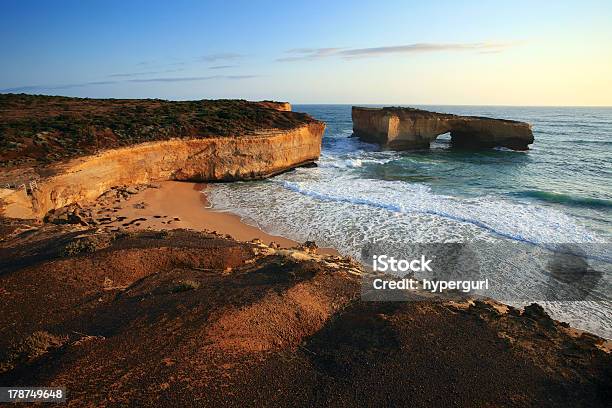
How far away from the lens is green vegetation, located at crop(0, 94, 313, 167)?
51.0 feet

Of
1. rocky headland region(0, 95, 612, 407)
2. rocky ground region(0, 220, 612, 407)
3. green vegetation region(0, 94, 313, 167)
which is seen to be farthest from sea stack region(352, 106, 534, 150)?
rocky ground region(0, 220, 612, 407)

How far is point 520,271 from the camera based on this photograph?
9922 mm

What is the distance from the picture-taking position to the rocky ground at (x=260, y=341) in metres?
4.60

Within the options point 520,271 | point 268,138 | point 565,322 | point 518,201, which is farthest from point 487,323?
point 268,138

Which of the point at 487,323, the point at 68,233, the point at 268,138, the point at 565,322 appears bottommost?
the point at 565,322

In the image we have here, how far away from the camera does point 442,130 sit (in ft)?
117

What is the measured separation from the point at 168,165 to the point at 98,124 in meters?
4.11

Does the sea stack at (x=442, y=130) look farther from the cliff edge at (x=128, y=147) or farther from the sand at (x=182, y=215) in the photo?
the sand at (x=182, y=215)

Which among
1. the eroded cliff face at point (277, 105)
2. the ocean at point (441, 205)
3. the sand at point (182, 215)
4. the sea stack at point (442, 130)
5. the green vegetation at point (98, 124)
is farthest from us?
the sea stack at point (442, 130)

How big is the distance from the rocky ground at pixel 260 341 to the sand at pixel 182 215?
422 centimetres

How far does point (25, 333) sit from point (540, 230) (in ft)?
46.9

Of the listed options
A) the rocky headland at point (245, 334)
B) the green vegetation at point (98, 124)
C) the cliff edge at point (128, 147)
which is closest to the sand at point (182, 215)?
the cliff edge at point (128, 147)

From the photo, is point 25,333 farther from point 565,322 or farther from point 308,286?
point 565,322

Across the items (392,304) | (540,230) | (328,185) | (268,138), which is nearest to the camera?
(392,304)
